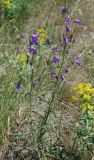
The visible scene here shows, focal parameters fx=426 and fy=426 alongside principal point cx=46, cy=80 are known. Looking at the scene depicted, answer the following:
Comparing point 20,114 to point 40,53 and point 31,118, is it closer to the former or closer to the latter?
point 31,118

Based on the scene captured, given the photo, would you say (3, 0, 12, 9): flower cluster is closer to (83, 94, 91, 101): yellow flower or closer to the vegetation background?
the vegetation background

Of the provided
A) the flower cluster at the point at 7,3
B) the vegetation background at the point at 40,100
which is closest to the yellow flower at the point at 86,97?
the vegetation background at the point at 40,100

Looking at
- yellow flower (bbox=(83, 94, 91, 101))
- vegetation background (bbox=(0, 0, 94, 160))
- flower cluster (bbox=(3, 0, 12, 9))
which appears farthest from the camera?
flower cluster (bbox=(3, 0, 12, 9))

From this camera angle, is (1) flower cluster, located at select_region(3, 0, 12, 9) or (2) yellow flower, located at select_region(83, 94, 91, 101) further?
(1) flower cluster, located at select_region(3, 0, 12, 9)

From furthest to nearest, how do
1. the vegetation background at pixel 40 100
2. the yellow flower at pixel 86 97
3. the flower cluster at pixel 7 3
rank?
the flower cluster at pixel 7 3
the vegetation background at pixel 40 100
the yellow flower at pixel 86 97

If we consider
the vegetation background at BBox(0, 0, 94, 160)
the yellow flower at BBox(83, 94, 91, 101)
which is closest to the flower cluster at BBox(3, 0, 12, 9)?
the vegetation background at BBox(0, 0, 94, 160)

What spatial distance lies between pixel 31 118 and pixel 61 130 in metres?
0.23

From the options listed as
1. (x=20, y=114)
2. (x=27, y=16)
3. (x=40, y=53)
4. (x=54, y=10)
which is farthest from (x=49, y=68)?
(x=54, y=10)

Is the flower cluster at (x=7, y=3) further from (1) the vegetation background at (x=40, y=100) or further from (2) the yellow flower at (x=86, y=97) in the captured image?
(2) the yellow flower at (x=86, y=97)

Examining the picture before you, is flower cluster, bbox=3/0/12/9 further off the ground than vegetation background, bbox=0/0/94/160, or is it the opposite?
flower cluster, bbox=3/0/12/9

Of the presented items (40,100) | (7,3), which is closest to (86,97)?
(40,100)

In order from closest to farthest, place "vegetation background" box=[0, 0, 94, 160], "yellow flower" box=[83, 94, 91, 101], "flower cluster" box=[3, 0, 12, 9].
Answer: "yellow flower" box=[83, 94, 91, 101], "vegetation background" box=[0, 0, 94, 160], "flower cluster" box=[3, 0, 12, 9]

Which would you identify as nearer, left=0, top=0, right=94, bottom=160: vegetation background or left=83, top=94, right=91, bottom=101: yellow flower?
left=83, top=94, right=91, bottom=101: yellow flower

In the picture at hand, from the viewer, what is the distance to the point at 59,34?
465 cm
